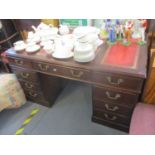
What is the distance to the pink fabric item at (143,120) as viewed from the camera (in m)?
0.89

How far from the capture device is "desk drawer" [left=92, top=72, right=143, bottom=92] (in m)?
0.91

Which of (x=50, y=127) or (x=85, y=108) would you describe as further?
(x=85, y=108)

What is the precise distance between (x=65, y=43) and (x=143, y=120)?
Result: 33.3 inches

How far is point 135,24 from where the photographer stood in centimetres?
120

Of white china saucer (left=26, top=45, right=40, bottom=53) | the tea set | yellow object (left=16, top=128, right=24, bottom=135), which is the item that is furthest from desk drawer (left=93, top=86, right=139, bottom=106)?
yellow object (left=16, top=128, right=24, bottom=135)

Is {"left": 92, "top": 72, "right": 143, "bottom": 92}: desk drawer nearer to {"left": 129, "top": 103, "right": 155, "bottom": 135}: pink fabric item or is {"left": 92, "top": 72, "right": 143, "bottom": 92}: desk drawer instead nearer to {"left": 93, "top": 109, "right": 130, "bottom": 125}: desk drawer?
{"left": 129, "top": 103, "right": 155, "bottom": 135}: pink fabric item

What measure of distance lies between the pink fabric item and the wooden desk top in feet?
1.04

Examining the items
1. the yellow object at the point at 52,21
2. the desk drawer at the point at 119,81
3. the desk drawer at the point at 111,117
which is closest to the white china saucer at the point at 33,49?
the yellow object at the point at 52,21

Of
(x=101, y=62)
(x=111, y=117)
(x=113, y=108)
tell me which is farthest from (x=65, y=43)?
(x=111, y=117)

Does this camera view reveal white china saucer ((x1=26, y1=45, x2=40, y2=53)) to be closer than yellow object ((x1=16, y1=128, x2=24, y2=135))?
Yes

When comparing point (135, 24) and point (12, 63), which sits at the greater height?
point (135, 24)
